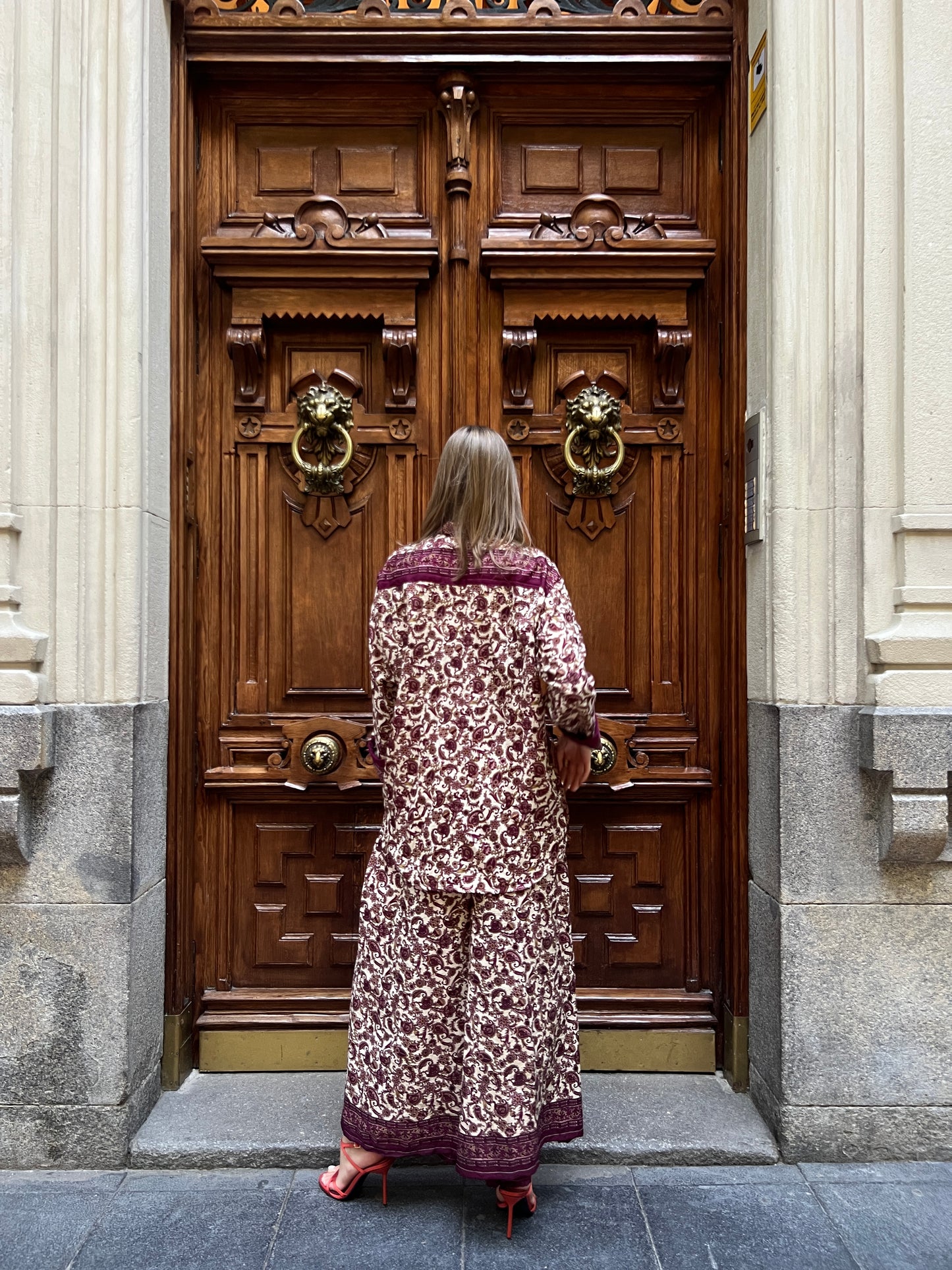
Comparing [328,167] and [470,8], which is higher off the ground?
[470,8]

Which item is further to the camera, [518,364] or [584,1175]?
[518,364]

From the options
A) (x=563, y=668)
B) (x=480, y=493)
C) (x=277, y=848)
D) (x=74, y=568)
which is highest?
(x=480, y=493)

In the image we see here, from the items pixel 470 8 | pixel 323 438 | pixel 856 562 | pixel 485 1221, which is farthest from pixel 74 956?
pixel 470 8

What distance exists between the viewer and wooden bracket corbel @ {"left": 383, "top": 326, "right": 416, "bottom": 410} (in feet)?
11.2

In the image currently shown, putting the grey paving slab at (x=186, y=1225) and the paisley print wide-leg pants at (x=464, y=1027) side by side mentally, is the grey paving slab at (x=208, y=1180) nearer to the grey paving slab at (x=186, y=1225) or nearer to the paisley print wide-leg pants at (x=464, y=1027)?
the grey paving slab at (x=186, y=1225)

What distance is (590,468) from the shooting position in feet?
11.3

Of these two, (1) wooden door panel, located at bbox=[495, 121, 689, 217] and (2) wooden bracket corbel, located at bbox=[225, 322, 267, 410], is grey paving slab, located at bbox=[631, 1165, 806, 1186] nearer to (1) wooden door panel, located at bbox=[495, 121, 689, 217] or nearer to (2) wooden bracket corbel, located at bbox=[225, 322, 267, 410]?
(2) wooden bracket corbel, located at bbox=[225, 322, 267, 410]

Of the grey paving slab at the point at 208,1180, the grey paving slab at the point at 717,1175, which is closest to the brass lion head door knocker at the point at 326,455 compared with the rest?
the grey paving slab at the point at 208,1180

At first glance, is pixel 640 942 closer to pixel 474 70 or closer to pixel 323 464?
pixel 323 464

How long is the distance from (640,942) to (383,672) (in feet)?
5.19

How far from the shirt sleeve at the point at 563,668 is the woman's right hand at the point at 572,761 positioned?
6 centimetres

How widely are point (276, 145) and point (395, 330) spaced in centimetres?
87

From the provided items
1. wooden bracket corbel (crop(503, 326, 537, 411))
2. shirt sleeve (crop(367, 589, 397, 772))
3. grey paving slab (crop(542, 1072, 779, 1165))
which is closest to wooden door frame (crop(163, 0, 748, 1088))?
grey paving slab (crop(542, 1072, 779, 1165))

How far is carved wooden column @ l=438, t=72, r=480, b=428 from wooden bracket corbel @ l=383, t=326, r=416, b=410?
145 mm
